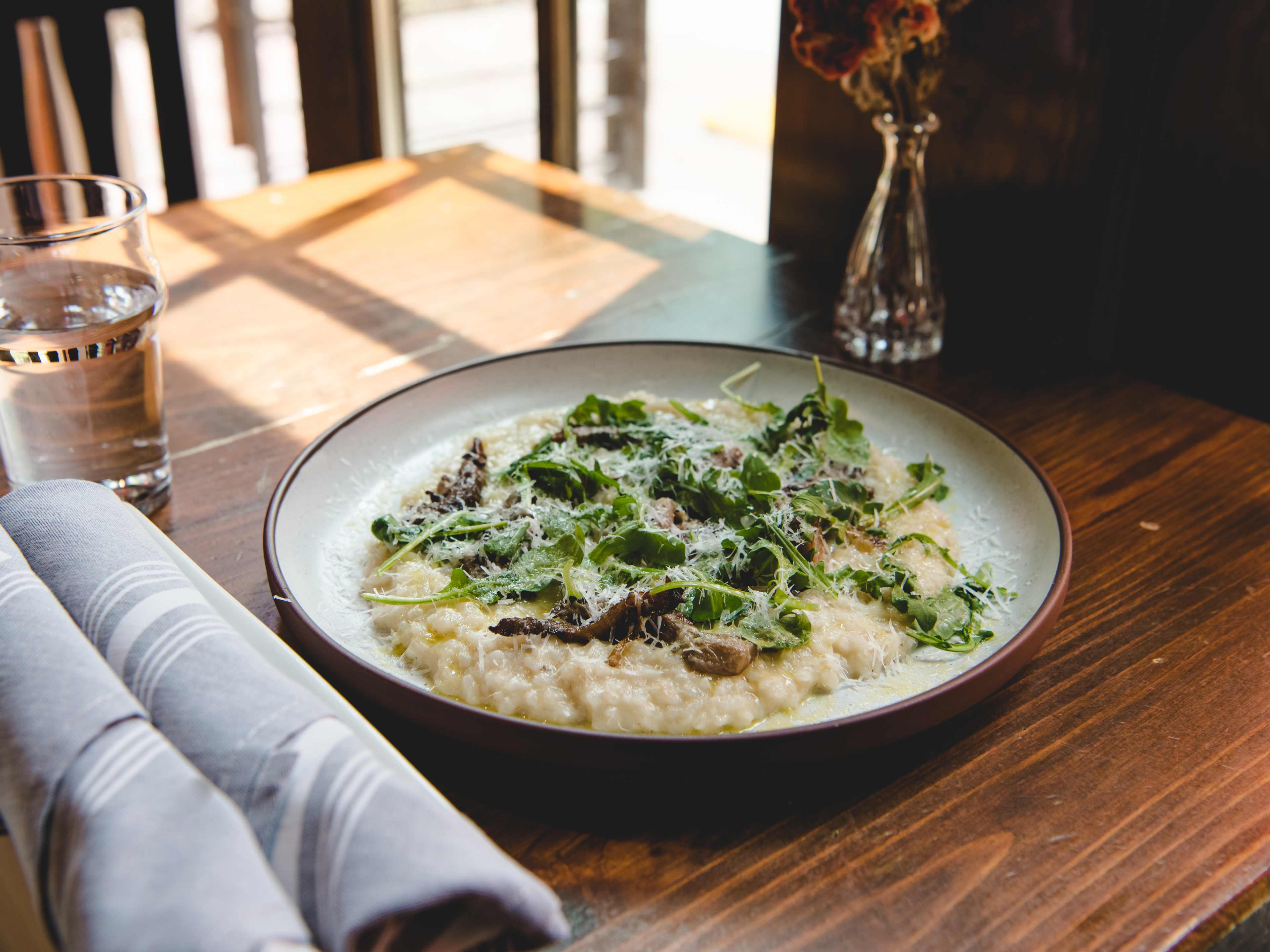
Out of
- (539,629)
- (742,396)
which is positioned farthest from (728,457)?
(539,629)

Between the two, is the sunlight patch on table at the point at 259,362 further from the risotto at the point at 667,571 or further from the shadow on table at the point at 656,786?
the shadow on table at the point at 656,786

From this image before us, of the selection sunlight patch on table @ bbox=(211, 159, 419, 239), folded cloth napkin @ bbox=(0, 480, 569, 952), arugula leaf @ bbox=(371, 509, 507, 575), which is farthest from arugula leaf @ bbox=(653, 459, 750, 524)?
sunlight patch on table @ bbox=(211, 159, 419, 239)

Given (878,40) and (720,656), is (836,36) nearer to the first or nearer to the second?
(878,40)

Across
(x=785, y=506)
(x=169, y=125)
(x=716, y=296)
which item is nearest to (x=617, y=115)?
(x=169, y=125)

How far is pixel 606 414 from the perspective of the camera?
1.52 metres

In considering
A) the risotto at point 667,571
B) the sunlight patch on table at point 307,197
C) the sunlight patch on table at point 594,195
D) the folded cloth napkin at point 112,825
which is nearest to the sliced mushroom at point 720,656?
the risotto at point 667,571

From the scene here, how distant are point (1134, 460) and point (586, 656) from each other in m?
0.95

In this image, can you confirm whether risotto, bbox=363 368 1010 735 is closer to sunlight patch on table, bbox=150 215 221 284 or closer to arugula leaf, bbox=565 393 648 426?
arugula leaf, bbox=565 393 648 426

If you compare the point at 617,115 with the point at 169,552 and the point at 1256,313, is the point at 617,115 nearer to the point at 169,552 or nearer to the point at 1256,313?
the point at 1256,313

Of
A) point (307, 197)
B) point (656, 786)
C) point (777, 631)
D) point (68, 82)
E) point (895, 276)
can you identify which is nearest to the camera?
point (656, 786)

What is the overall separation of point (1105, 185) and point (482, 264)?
3.89ft

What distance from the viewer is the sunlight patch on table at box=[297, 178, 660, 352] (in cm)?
205

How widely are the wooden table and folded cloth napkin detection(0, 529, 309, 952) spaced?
0.31 m

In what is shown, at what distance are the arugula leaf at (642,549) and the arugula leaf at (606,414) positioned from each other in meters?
0.32
